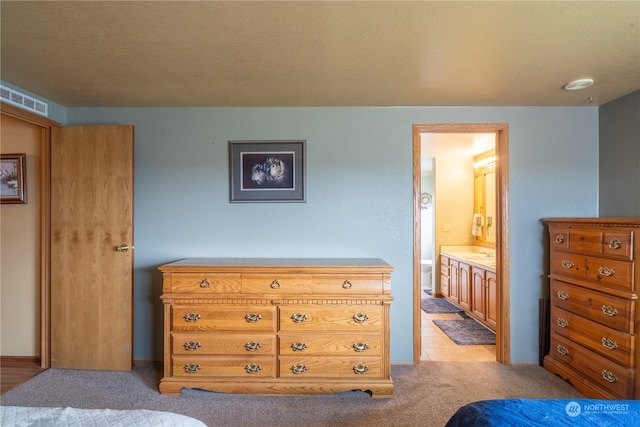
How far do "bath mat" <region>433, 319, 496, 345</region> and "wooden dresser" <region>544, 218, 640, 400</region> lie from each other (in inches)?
29.6

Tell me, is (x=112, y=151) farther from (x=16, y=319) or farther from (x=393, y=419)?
(x=393, y=419)

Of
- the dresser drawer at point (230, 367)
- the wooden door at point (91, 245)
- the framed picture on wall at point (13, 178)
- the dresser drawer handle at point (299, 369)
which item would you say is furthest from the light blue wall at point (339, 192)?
the framed picture on wall at point (13, 178)

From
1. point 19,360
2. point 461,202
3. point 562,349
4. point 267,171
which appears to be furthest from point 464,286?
point 19,360

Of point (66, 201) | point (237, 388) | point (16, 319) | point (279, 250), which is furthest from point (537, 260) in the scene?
point (16, 319)

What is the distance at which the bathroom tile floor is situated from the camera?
304 cm

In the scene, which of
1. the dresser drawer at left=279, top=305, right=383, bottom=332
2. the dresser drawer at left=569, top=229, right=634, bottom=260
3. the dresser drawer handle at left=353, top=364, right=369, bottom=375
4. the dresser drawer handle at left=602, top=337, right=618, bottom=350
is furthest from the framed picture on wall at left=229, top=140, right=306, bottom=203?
the dresser drawer handle at left=602, top=337, right=618, bottom=350

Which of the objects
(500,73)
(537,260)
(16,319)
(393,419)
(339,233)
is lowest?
(393,419)

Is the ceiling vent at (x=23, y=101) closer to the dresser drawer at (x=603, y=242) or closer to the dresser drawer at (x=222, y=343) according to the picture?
the dresser drawer at (x=222, y=343)

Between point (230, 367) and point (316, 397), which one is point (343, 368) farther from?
point (230, 367)

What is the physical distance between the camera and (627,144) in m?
2.61

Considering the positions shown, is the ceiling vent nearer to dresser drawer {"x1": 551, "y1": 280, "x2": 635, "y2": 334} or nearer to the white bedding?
the white bedding

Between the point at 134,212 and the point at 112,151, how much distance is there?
1.89 ft

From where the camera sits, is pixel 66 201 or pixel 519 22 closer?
pixel 519 22

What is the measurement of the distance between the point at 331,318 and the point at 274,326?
0.44m
